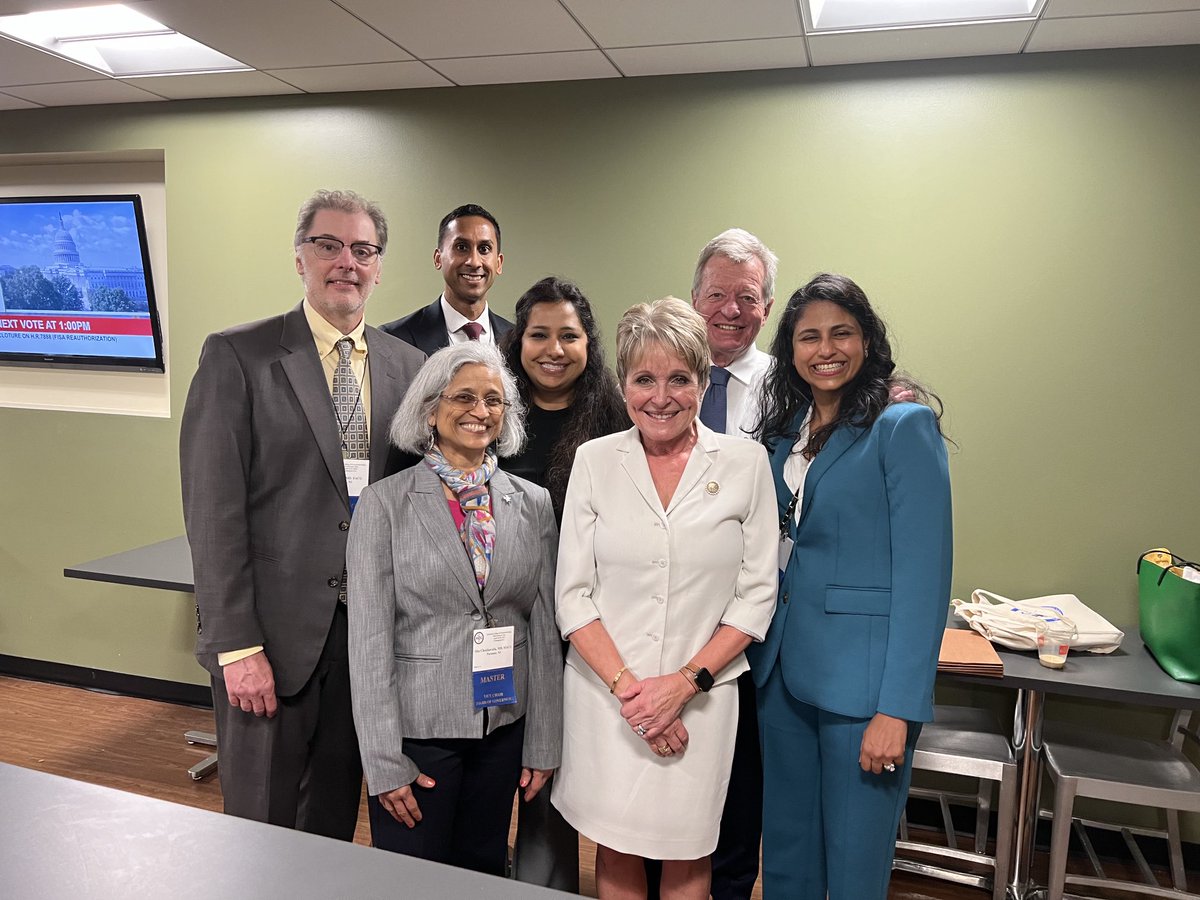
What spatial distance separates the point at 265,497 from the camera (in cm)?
210

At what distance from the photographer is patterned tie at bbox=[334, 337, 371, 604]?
213 centimetres

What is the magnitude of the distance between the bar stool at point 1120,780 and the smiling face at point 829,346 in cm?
155

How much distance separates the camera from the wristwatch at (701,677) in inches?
73.5

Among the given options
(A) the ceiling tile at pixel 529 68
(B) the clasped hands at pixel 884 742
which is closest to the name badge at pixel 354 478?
(B) the clasped hands at pixel 884 742

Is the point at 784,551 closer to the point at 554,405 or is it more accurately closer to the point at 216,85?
the point at 554,405

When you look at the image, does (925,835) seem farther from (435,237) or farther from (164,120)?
(164,120)

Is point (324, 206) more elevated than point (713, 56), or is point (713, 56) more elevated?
point (713, 56)

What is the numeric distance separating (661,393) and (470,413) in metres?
0.43

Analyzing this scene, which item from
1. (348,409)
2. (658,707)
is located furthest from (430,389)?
(658,707)

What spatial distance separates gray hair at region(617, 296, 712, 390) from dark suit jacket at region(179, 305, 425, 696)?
72cm

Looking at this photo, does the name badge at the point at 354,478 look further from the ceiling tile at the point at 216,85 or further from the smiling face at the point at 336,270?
the ceiling tile at the point at 216,85

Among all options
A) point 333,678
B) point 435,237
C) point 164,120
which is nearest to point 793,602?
point 333,678

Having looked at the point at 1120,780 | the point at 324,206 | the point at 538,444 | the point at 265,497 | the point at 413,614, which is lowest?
the point at 1120,780

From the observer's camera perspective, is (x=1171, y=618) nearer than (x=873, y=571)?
No
